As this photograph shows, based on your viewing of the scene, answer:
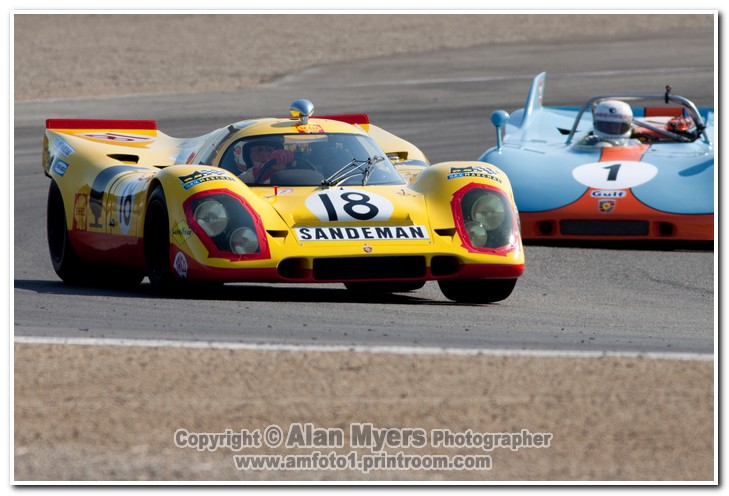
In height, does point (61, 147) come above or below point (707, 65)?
above

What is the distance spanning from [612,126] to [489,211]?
5.02 metres

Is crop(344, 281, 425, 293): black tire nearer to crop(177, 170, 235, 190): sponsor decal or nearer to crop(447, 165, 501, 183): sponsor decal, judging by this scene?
crop(447, 165, 501, 183): sponsor decal

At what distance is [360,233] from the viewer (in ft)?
28.3

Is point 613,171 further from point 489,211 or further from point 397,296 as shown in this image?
point 489,211

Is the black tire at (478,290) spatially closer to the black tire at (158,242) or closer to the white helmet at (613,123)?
the black tire at (158,242)

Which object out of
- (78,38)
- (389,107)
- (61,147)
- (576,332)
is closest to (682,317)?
(576,332)

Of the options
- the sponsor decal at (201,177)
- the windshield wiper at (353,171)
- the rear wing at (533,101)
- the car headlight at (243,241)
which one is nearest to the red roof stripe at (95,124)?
the windshield wiper at (353,171)

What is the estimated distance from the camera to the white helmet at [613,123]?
13.6 m

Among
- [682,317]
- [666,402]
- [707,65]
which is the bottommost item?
[707,65]

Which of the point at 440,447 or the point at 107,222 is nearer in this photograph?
the point at 440,447

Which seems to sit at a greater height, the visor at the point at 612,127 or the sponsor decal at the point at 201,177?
the sponsor decal at the point at 201,177

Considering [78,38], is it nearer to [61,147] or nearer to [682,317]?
[61,147]

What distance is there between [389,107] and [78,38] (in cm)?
1093

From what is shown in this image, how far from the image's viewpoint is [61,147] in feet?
35.3
